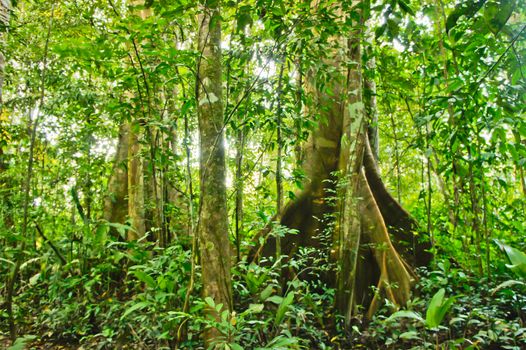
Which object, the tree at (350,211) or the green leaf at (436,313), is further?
the tree at (350,211)

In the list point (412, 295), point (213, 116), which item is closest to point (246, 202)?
point (412, 295)

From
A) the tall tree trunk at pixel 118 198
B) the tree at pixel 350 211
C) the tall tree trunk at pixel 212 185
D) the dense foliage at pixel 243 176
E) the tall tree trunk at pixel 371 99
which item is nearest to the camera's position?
the dense foliage at pixel 243 176

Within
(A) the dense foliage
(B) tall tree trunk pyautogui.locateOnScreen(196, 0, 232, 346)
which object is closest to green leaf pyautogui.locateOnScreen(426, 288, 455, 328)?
(A) the dense foliage

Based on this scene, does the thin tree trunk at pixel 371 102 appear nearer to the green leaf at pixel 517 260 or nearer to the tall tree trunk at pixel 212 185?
the tall tree trunk at pixel 212 185

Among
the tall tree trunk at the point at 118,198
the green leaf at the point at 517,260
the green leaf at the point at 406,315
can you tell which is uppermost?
the tall tree trunk at the point at 118,198

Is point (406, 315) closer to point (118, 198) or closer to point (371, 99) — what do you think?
point (371, 99)

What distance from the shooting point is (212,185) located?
2844mm

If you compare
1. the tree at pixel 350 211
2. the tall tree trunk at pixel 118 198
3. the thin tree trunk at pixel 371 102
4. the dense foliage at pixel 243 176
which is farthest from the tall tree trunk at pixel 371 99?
the tall tree trunk at pixel 118 198

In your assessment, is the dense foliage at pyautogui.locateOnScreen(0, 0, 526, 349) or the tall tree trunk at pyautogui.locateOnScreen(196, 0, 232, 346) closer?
the dense foliage at pyautogui.locateOnScreen(0, 0, 526, 349)

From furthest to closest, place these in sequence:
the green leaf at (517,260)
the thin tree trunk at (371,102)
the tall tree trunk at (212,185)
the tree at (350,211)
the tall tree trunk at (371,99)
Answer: the thin tree trunk at (371,102)
the tall tree trunk at (371,99)
the tree at (350,211)
the green leaf at (517,260)
the tall tree trunk at (212,185)

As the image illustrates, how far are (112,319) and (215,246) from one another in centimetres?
164

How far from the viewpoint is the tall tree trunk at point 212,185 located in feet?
8.96

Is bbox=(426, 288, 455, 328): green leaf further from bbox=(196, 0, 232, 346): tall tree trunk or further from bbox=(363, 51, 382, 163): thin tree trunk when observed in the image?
bbox=(363, 51, 382, 163): thin tree trunk

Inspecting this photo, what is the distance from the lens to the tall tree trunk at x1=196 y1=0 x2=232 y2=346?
273 centimetres
